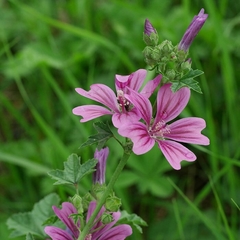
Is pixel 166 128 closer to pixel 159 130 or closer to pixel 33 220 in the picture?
pixel 159 130

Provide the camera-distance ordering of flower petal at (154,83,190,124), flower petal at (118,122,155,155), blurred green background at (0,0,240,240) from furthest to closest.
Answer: blurred green background at (0,0,240,240) → flower petal at (154,83,190,124) → flower petal at (118,122,155,155)

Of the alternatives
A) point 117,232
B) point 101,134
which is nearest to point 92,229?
point 117,232

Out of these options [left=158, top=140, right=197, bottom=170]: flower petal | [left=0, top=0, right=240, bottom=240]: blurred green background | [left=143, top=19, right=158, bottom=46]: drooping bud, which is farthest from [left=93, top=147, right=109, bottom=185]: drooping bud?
[left=0, top=0, right=240, bottom=240]: blurred green background

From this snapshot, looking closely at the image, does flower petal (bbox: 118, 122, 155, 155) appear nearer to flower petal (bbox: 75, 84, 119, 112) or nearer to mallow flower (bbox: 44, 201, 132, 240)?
flower petal (bbox: 75, 84, 119, 112)


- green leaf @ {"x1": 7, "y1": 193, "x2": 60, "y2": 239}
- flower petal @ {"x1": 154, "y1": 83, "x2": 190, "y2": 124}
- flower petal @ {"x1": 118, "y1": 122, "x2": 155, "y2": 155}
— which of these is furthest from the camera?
green leaf @ {"x1": 7, "y1": 193, "x2": 60, "y2": 239}

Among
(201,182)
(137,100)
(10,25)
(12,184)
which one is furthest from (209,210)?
(10,25)

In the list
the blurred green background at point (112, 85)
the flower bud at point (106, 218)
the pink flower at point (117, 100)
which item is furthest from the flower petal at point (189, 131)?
the blurred green background at point (112, 85)
